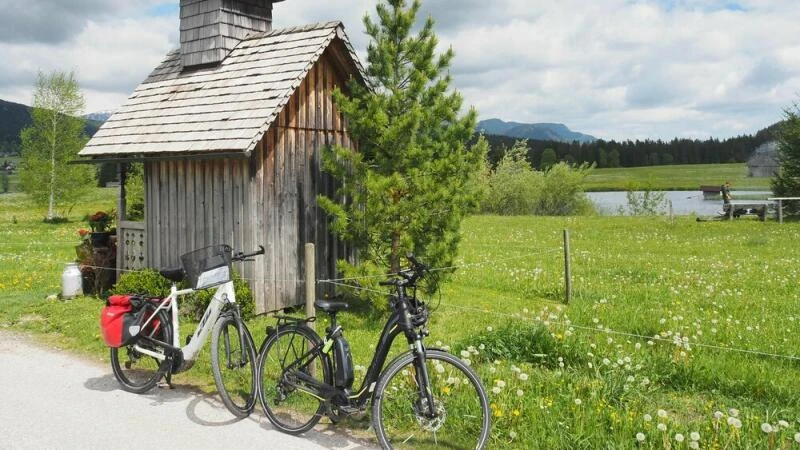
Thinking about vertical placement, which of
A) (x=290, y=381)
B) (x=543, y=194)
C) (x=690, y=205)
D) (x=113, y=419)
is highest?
(x=543, y=194)

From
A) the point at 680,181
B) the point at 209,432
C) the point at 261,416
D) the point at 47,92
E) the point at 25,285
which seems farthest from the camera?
the point at 680,181

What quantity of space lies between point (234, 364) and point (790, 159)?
114ft

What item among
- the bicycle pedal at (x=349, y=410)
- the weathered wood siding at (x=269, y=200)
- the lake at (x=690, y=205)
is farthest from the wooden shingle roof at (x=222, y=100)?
the lake at (x=690, y=205)

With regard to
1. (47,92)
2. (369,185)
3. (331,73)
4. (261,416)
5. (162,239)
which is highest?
(47,92)

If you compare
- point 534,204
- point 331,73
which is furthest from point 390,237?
point 534,204

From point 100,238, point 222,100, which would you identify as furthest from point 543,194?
point 222,100

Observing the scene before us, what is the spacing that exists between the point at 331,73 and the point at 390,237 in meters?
3.59

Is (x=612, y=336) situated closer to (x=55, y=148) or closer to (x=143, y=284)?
(x=143, y=284)

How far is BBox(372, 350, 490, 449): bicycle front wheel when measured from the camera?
214 inches

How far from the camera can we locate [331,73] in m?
12.7

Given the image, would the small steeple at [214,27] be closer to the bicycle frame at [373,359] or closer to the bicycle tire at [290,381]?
the bicycle tire at [290,381]

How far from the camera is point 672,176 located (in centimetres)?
12175

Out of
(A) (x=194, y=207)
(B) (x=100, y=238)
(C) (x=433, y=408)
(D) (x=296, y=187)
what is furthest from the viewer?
(B) (x=100, y=238)

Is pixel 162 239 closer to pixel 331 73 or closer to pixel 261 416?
pixel 331 73
